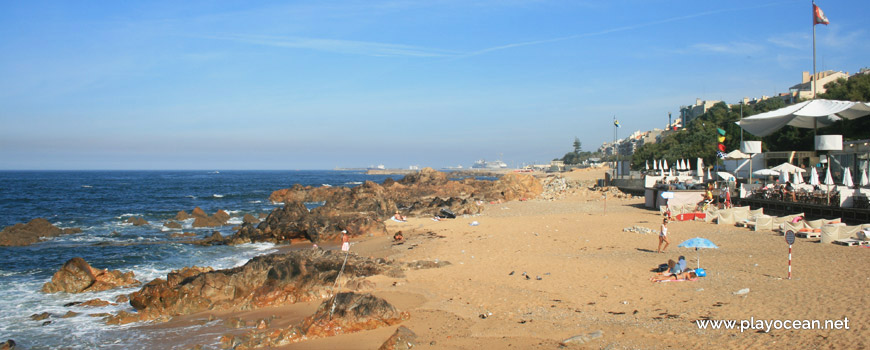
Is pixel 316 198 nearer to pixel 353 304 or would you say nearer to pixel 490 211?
pixel 490 211

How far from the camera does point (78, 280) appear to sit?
14.5 metres

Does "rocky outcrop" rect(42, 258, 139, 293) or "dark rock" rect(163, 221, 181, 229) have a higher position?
"rocky outcrop" rect(42, 258, 139, 293)

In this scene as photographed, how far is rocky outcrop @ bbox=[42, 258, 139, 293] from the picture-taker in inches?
567

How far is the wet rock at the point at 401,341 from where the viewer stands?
9.11 metres

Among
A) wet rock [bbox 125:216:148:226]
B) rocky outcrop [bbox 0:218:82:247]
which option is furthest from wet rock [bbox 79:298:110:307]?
wet rock [bbox 125:216:148:226]

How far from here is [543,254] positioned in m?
17.2

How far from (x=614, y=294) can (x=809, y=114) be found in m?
21.2

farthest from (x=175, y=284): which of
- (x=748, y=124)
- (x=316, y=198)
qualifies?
(x=316, y=198)

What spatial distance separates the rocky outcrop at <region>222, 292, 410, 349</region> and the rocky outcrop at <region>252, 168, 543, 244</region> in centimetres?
1388

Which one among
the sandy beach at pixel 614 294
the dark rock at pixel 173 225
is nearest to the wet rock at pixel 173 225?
the dark rock at pixel 173 225

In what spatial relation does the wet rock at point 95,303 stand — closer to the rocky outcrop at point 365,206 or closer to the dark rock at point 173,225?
the rocky outcrop at point 365,206

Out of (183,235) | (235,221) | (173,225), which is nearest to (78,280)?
(183,235)

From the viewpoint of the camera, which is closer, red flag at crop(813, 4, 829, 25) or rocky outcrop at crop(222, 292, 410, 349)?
rocky outcrop at crop(222, 292, 410, 349)

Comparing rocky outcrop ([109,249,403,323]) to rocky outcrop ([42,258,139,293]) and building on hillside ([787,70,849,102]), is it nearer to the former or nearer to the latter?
rocky outcrop ([42,258,139,293])
